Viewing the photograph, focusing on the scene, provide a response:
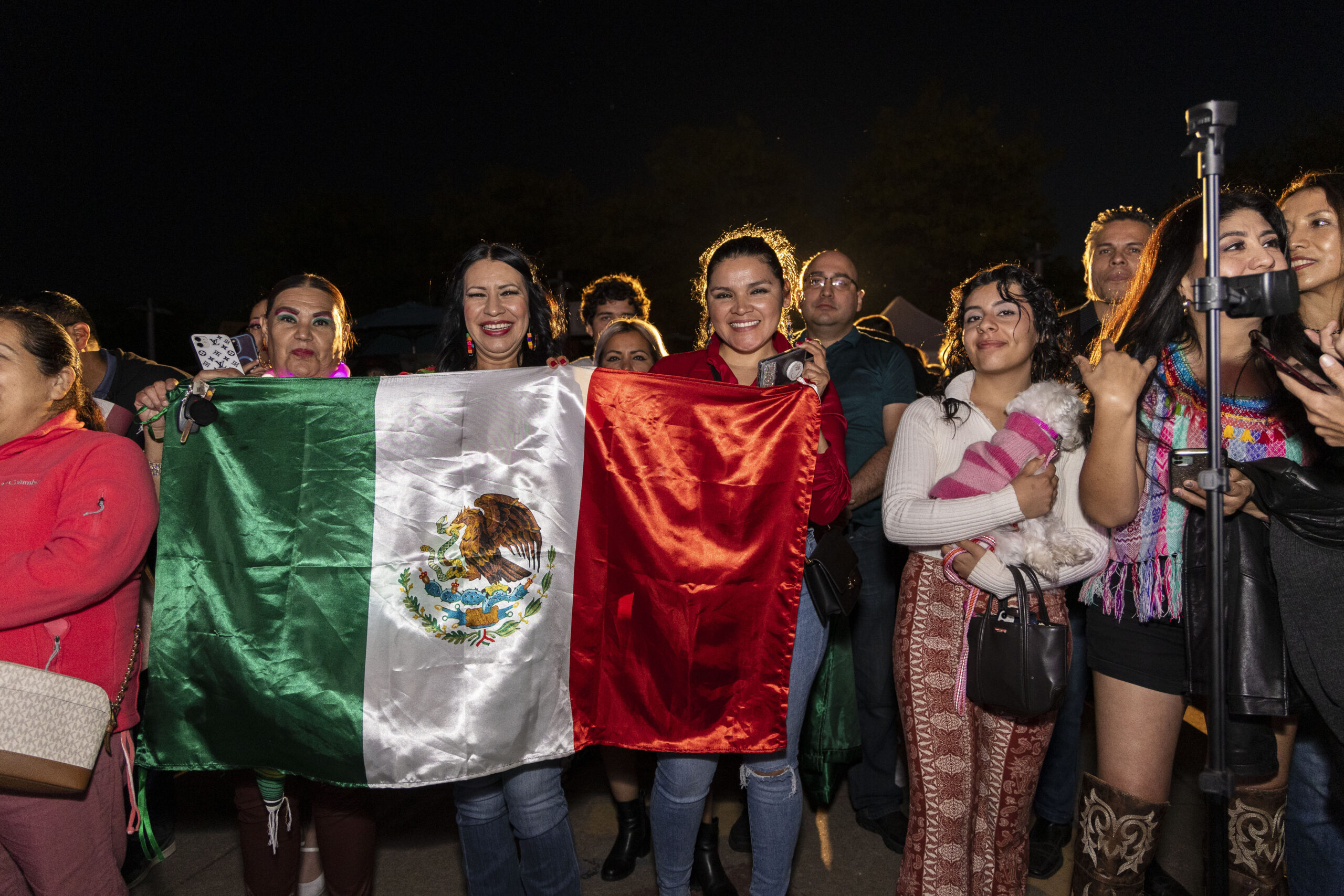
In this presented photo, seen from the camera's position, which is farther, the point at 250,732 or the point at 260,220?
the point at 260,220

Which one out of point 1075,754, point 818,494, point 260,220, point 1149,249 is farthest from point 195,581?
point 260,220

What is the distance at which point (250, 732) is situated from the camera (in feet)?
7.25

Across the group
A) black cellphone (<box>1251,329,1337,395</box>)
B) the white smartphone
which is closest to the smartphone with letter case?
black cellphone (<box>1251,329,1337,395</box>)

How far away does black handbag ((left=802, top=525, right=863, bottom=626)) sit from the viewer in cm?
233

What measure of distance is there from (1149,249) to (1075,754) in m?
1.99

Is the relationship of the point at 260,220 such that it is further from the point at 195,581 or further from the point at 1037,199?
the point at 195,581

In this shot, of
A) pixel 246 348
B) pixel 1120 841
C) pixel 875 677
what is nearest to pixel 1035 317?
pixel 1120 841

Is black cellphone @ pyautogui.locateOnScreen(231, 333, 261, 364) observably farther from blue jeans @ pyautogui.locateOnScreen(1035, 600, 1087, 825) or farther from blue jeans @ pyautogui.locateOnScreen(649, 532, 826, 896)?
blue jeans @ pyautogui.locateOnScreen(1035, 600, 1087, 825)

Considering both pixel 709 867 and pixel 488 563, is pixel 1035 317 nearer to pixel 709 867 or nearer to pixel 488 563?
pixel 488 563

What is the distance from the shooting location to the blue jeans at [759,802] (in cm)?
238

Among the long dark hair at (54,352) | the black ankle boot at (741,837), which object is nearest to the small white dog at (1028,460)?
the black ankle boot at (741,837)

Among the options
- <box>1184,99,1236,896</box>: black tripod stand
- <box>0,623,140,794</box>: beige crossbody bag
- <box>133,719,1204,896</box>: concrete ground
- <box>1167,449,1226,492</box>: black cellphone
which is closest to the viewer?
<box>1184,99,1236,896</box>: black tripod stand

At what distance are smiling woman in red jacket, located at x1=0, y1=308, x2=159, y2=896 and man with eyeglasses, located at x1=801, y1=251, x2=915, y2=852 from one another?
2.48 m

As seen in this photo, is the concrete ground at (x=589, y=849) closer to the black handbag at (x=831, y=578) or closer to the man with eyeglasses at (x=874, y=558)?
the man with eyeglasses at (x=874, y=558)
